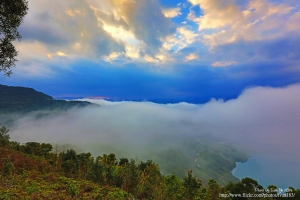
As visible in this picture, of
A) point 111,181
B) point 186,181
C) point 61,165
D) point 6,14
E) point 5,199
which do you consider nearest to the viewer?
point 5,199

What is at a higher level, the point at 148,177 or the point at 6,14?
the point at 6,14

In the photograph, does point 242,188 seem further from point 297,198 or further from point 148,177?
point 148,177

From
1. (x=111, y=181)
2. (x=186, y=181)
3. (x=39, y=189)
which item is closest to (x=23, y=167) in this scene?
(x=39, y=189)

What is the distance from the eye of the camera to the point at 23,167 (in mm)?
14773

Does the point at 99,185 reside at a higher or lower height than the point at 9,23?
lower

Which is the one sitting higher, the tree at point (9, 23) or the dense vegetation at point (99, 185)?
the tree at point (9, 23)

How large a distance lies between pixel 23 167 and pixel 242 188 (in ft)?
67.7

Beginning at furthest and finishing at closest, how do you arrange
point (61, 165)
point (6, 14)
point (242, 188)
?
point (61, 165) < point (242, 188) < point (6, 14)

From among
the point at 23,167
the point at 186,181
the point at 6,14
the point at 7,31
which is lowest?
the point at 23,167

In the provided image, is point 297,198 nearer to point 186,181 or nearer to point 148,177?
point 186,181

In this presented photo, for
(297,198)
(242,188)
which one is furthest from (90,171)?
(297,198)

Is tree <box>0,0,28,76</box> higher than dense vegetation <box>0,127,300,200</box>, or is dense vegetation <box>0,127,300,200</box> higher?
tree <box>0,0,28,76</box>

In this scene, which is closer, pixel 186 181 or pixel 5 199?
pixel 5 199

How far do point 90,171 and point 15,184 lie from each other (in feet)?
16.8
